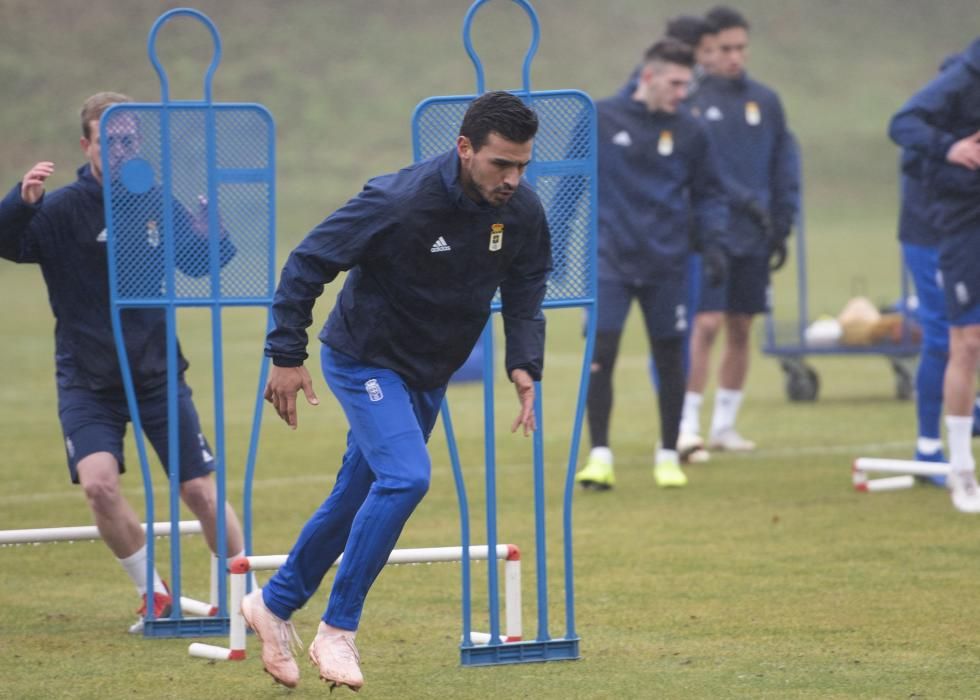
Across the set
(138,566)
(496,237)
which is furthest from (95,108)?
(496,237)

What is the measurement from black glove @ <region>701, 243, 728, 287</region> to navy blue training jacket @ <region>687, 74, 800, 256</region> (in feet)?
2.44

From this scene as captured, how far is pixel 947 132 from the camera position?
29.5 feet

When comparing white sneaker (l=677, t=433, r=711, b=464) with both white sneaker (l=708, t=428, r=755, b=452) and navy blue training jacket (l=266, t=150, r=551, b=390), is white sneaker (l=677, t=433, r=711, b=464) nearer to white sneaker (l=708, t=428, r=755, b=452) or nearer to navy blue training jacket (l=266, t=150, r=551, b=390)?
white sneaker (l=708, t=428, r=755, b=452)

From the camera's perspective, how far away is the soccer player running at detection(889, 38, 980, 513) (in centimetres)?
882

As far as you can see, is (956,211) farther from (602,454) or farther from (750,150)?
(750,150)

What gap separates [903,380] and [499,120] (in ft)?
33.0

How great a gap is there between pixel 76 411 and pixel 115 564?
167 centimetres

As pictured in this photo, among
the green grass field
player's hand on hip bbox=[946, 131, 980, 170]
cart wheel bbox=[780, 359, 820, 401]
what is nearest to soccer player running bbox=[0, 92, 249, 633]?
the green grass field

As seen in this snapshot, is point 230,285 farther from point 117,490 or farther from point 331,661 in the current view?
point 331,661

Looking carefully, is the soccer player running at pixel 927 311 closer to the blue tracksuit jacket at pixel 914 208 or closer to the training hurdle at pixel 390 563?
the blue tracksuit jacket at pixel 914 208

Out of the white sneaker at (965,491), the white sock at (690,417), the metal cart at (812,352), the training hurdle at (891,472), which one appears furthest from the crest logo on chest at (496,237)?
the metal cart at (812,352)

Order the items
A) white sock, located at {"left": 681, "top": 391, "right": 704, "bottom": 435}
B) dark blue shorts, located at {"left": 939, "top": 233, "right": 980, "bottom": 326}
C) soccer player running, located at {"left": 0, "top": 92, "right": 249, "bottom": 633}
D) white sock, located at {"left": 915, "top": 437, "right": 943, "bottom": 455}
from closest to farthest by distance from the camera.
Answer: soccer player running, located at {"left": 0, "top": 92, "right": 249, "bottom": 633}
dark blue shorts, located at {"left": 939, "top": 233, "right": 980, "bottom": 326}
white sock, located at {"left": 915, "top": 437, "right": 943, "bottom": 455}
white sock, located at {"left": 681, "top": 391, "right": 704, "bottom": 435}

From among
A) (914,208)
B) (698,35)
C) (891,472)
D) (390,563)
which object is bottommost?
(891,472)

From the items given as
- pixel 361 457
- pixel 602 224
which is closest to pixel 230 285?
pixel 361 457
